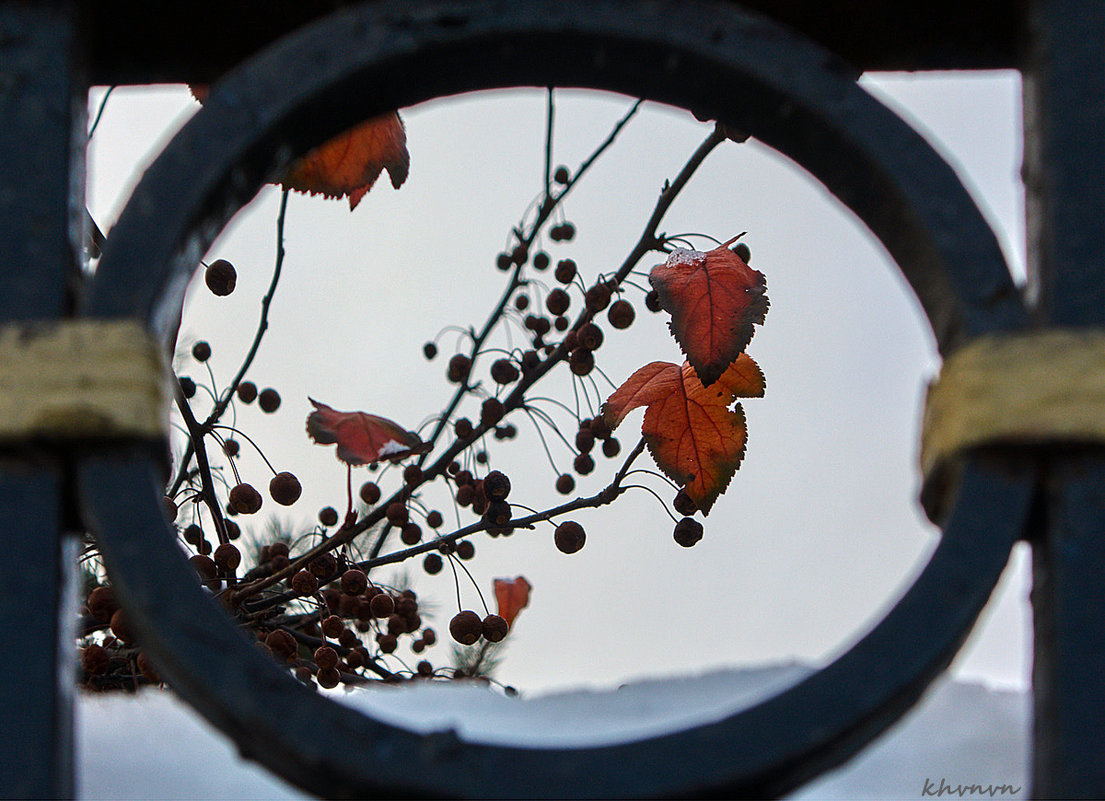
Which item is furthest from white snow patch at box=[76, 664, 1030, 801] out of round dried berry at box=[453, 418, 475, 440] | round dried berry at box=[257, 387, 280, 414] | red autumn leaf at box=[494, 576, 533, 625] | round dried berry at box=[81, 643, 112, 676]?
red autumn leaf at box=[494, 576, 533, 625]

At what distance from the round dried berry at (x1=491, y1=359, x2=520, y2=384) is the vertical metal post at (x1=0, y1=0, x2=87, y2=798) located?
0.85 metres

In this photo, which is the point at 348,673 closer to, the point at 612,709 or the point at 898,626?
the point at 612,709

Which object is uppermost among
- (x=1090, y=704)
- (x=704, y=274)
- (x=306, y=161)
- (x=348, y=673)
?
(x=306, y=161)

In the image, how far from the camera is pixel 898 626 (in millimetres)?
368

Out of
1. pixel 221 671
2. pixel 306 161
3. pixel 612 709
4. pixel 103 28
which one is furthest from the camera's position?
pixel 306 161

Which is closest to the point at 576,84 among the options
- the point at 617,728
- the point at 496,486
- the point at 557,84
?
the point at 557,84

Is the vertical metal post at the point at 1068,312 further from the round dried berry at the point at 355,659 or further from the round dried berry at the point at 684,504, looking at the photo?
the round dried berry at the point at 355,659

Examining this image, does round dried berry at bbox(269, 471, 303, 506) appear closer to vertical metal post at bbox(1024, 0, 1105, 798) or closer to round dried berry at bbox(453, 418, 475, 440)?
round dried berry at bbox(453, 418, 475, 440)

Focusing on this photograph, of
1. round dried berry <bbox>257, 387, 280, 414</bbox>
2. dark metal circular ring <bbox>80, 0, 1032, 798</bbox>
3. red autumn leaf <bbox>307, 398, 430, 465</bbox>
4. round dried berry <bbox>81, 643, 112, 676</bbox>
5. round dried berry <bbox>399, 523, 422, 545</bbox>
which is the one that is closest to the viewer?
dark metal circular ring <bbox>80, 0, 1032, 798</bbox>

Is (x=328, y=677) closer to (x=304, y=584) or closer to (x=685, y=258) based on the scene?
(x=304, y=584)

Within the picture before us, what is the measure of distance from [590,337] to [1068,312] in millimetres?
790

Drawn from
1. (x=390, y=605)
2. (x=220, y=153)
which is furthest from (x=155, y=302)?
(x=390, y=605)

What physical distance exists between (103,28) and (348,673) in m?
0.81

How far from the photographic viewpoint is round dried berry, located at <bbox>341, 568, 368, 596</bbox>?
1107 mm
